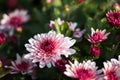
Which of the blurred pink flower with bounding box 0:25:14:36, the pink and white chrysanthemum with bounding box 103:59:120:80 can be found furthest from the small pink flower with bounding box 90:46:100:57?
the blurred pink flower with bounding box 0:25:14:36

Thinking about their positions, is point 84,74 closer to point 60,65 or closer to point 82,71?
point 82,71

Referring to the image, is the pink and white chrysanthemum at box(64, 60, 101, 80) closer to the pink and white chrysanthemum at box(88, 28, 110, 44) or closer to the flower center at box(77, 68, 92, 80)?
the flower center at box(77, 68, 92, 80)

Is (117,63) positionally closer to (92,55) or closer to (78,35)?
(92,55)

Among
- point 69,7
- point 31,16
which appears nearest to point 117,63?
point 69,7

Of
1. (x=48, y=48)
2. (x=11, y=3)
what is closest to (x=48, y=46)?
(x=48, y=48)

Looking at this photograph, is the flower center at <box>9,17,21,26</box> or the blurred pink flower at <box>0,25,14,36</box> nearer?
the blurred pink flower at <box>0,25,14,36</box>

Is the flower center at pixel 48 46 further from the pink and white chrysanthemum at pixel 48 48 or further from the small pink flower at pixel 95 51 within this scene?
the small pink flower at pixel 95 51
